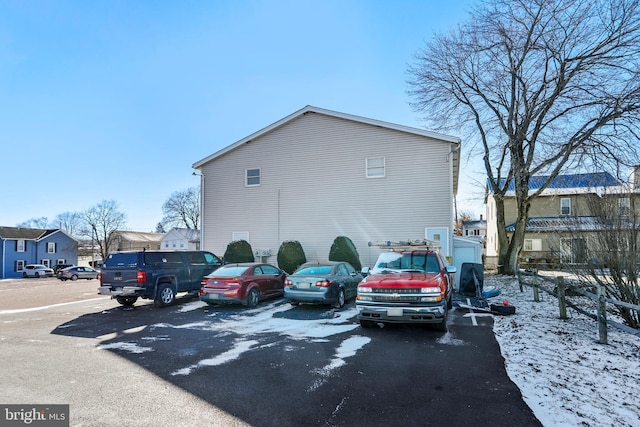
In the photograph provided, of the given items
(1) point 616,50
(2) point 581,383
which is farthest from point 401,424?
(1) point 616,50

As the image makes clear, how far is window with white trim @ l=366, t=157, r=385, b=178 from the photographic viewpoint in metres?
16.5

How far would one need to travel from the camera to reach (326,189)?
1725 cm

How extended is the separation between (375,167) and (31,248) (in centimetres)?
5174

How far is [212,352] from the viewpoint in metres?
6.51

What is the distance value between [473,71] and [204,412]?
69.2 feet

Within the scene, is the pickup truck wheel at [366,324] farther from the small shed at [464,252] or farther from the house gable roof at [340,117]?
the house gable roof at [340,117]

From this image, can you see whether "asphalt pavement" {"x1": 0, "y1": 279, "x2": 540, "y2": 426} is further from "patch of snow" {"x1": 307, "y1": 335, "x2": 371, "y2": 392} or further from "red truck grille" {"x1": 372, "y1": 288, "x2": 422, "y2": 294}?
"red truck grille" {"x1": 372, "y1": 288, "x2": 422, "y2": 294}

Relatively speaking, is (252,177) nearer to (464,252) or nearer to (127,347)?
(464,252)

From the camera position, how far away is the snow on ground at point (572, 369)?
396cm

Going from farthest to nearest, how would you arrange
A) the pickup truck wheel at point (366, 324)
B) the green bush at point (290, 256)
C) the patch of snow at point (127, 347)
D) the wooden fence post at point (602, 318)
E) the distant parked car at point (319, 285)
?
the green bush at point (290, 256) → the distant parked car at point (319, 285) → the pickup truck wheel at point (366, 324) → the patch of snow at point (127, 347) → the wooden fence post at point (602, 318)

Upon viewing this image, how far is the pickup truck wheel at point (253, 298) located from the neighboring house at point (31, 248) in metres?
49.1

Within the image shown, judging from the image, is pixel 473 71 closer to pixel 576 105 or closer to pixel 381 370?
pixel 576 105

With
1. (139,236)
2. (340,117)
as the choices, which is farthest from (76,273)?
(139,236)

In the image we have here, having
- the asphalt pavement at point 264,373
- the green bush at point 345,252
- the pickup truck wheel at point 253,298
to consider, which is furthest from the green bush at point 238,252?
the asphalt pavement at point 264,373
